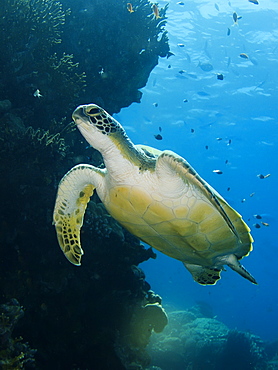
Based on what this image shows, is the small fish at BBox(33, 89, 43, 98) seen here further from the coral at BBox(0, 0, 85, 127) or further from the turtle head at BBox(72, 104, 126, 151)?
the turtle head at BBox(72, 104, 126, 151)

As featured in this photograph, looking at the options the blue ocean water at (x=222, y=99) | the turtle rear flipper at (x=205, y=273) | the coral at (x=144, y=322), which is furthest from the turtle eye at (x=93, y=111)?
the blue ocean water at (x=222, y=99)

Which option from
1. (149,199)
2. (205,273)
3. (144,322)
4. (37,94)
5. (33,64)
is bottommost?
(144,322)

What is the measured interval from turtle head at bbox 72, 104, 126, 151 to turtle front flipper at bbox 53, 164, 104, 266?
59 cm

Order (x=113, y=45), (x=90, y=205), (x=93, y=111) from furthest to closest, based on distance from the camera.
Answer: (x=113, y=45) < (x=90, y=205) < (x=93, y=111)

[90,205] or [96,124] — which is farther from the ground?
[96,124]

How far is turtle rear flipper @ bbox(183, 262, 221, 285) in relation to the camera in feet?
14.8

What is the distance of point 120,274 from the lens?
5492 millimetres

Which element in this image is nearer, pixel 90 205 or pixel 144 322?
pixel 90 205

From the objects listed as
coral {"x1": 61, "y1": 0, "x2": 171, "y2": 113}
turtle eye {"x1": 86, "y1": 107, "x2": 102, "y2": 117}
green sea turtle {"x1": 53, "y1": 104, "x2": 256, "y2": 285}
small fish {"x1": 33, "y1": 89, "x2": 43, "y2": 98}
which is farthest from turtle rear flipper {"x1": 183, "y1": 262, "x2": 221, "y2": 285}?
coral {"x1": 61, "y1": 0, "x2": 171, "y2": 113}

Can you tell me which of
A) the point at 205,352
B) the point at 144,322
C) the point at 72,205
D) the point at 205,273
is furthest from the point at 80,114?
the point at 205,352

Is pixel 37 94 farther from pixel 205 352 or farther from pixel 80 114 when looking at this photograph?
pixel 205 352

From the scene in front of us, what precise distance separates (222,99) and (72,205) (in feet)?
84.4

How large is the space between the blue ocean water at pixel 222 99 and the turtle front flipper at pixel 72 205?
9.59 meters

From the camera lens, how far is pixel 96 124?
2764mm
